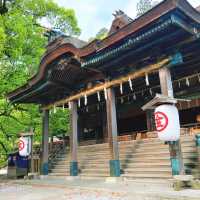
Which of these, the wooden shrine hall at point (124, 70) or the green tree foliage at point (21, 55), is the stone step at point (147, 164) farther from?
the green tree foliage at point (21, 55)

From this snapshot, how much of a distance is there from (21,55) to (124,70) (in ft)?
25.5

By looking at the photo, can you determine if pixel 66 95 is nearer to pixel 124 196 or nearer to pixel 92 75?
pixel 92 75

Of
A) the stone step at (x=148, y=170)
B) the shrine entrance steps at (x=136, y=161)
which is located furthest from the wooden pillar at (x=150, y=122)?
the stone step at (x=148, y=170)

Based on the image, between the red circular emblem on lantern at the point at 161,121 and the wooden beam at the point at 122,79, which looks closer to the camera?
the red circular emblem on lantern at the point at 161,121

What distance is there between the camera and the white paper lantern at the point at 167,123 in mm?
7719

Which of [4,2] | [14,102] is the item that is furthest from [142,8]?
[14,102]

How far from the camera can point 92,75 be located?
42.8 ft

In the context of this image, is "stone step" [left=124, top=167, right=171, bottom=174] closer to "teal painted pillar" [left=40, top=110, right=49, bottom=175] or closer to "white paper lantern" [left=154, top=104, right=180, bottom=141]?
"white paper lantern" [left=154, top=104, right=180, bottom=141]

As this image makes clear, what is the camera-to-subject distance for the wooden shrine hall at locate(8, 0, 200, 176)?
27.9 ft

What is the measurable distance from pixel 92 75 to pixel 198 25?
5938 millimetres

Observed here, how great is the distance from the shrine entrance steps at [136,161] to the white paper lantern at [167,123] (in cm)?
195

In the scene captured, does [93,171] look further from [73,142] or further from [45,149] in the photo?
[45,149]

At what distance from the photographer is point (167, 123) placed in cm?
776

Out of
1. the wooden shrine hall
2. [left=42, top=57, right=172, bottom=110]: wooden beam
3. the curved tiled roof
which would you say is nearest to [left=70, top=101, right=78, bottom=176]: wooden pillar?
the wooden shrine hall
